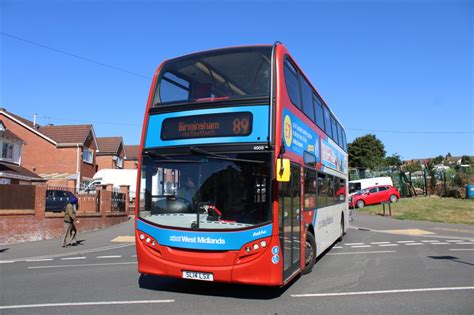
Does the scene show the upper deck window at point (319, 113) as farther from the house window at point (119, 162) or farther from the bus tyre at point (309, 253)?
the house window at point (119, 162)

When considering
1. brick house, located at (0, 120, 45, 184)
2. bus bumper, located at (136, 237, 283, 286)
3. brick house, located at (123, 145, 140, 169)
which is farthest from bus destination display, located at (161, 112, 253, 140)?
brick house, located at (123, 145, 140, 169)

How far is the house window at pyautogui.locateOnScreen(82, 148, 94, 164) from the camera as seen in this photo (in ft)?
143

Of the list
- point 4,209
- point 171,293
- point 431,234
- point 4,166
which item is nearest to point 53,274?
point 171,293

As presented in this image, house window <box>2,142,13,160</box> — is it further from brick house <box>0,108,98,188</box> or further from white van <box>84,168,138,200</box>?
white van <box>84,168,138,200</box>

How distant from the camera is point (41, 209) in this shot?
1778cm

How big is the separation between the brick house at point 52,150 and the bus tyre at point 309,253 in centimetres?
3601

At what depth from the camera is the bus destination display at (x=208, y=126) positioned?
6730 mm

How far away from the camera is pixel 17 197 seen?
17.2 metres

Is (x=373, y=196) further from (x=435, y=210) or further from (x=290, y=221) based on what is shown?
(x=290, y=221)

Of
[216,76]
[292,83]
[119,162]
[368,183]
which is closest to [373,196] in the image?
[368,183]

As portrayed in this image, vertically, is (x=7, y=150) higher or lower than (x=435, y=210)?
higher

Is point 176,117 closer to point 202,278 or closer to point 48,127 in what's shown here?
point 202,278

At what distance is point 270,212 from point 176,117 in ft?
7.59

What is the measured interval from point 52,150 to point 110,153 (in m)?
9.78
